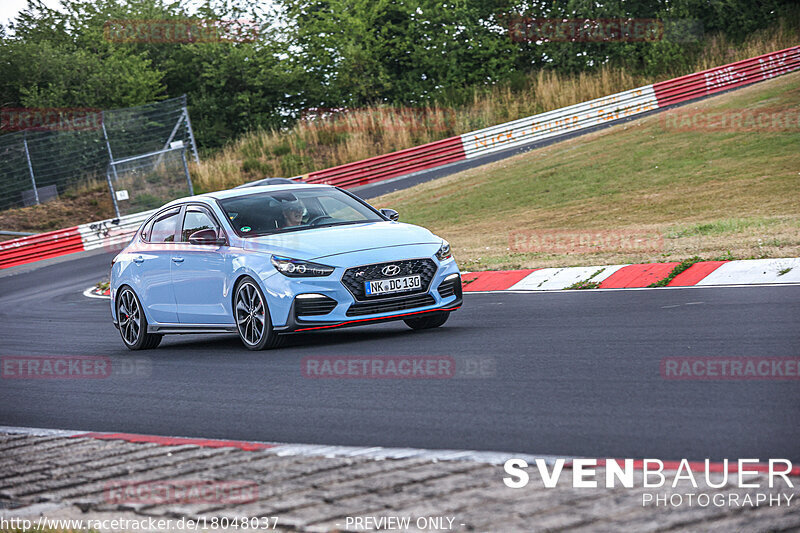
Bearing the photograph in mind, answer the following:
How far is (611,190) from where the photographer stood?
24.4m

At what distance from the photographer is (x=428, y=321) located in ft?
36.0

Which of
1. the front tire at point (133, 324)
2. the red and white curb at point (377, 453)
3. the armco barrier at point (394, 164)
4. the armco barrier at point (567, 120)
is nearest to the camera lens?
the red and white curb at point (377, 453)

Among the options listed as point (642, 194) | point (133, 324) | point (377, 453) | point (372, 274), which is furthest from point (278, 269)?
point (642, 194)

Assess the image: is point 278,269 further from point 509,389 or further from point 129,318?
point 509,389

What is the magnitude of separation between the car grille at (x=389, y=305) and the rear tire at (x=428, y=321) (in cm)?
72

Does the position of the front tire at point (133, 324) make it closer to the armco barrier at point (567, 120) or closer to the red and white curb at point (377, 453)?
the red and white curb at point (377, 453)

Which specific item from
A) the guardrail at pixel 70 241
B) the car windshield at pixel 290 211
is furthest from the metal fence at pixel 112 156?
the car windshield at pixel 290 211

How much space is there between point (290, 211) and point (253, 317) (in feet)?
4.40

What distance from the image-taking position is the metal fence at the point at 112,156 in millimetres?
34062

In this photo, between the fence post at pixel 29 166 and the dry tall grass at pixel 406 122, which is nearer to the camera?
the fence post at pixel 29 166

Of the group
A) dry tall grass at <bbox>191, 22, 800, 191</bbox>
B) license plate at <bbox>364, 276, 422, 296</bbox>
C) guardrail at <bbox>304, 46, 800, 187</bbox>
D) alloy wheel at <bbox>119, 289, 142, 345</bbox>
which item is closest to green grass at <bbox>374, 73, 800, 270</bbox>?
license plate at <bbox>364, 276, 422, 296</bbox>

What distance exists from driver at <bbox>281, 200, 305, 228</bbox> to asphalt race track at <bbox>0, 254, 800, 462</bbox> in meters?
1.19

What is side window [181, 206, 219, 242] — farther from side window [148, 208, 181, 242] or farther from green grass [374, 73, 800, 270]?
green grass [374, 73, 800, 270]

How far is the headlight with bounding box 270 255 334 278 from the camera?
32.3 ft
